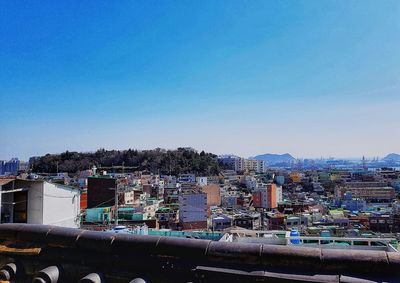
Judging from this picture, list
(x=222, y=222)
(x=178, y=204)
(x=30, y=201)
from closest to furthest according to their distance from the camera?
(x=30, y=201)
(x=222, y=222)
(x=178, y=204)

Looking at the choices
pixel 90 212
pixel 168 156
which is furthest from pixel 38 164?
pixel 90 212

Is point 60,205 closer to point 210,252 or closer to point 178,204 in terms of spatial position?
point 210,252

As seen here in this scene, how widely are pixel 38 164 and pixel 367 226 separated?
190ft

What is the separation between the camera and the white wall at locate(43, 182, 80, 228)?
11.3m

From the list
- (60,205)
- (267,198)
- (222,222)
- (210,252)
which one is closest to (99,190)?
(60,205)

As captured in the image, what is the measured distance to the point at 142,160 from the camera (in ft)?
257

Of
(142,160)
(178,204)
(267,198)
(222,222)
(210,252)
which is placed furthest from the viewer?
(142,160)

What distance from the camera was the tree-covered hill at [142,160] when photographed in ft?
231

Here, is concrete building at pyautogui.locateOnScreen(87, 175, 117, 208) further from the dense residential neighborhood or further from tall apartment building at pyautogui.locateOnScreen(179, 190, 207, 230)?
tall apartment building at pyautogui.locateOnScreen(179, 190, 207, 230)

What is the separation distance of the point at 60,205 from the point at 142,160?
218 feet

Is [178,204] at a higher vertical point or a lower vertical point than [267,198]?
higher

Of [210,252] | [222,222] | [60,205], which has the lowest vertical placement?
[222,222]

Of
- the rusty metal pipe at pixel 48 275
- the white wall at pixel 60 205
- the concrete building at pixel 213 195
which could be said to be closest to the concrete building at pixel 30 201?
the white wall at pixel 60 205

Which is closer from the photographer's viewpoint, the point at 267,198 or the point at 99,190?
the point at 99,190
